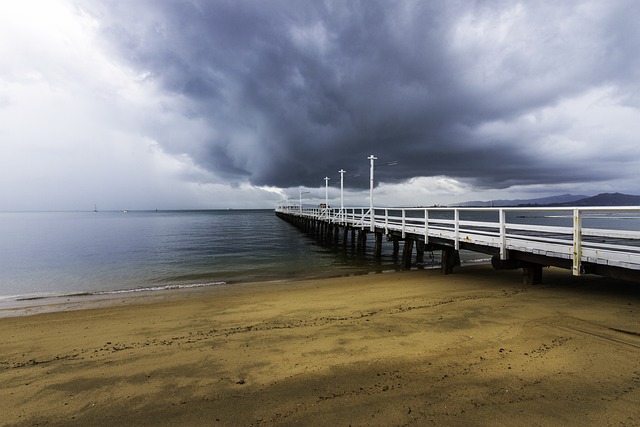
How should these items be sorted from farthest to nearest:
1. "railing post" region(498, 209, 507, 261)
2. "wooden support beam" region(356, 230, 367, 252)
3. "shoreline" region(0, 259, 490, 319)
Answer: "wooden support beam" region(356, 230, 367, 252) → "shoreline" region(0, 259, 490, 319) → "railing post" region(498, 209, 507, 261)

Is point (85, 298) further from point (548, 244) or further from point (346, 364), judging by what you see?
point (548, 244)

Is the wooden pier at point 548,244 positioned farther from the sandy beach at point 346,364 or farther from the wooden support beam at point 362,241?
the wooden support beam at point 362,241

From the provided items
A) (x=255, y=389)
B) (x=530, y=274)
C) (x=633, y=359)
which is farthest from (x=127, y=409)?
(x=530, y=274)

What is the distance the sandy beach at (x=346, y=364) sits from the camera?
2.95 m

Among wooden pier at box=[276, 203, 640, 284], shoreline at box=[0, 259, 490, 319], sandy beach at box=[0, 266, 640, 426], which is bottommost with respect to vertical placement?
shoreline at box=[0, 259, 490, 319]

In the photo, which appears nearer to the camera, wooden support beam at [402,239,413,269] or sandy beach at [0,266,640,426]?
sandy beach at [0,266,640,426]

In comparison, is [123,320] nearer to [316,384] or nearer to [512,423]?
[316,384]

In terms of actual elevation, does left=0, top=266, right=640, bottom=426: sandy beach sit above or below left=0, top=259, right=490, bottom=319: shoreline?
above

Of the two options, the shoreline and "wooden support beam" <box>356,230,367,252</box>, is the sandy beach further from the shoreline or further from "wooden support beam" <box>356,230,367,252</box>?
"wooden support beam" <box>356,230,367,252</box>

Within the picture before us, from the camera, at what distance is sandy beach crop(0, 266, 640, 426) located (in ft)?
9.69

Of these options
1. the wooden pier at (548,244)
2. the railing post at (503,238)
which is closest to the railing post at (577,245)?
the wooden pier at (548,244)

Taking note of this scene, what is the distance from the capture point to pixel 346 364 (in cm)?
396

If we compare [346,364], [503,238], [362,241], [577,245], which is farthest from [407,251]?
[346,364]

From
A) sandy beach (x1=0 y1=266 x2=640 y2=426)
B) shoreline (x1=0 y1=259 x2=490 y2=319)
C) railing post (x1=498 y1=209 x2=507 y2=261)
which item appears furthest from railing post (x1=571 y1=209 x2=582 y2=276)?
shoreline (x1=0 y1=259 x2=490 y2=319)
